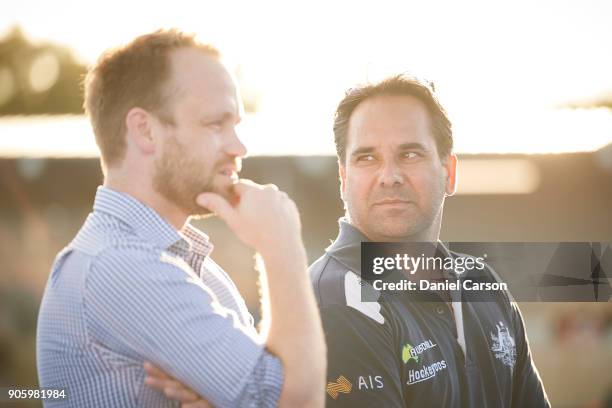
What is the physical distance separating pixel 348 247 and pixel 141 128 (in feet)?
2.40

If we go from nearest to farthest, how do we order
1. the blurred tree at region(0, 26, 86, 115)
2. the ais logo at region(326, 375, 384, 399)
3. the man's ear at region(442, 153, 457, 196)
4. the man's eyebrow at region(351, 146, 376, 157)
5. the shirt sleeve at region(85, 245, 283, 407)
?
the shirt sleeve at region(85, 245, 283, 407), the ais logo at region(326, 375, 384, 399), the man's eyebrow at region(351, 146, 376, 157), the man's ear at region(442, 153, 457, 196), the blurred tree at region(0, 26, 86, 115)

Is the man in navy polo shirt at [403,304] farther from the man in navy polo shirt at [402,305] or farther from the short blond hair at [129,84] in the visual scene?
the short blond hair at [129,84]

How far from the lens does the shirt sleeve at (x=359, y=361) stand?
1.67 meters

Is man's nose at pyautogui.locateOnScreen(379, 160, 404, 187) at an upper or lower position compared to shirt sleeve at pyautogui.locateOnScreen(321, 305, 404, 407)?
upper

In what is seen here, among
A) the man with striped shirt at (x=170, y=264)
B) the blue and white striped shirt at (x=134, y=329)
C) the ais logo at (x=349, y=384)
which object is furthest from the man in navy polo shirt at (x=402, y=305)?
the blue and white striped shirt at (x=134, y=329)

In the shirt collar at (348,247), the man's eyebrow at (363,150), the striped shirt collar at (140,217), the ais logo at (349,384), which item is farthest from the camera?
the man's eyebrow at (363,150)

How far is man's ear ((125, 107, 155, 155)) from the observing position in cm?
138

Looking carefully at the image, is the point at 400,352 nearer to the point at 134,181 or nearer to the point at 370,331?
the point at 370,331

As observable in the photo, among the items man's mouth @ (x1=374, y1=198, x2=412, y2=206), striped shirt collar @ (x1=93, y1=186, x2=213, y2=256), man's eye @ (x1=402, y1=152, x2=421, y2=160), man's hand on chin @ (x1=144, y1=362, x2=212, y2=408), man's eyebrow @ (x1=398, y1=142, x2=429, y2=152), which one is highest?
man's eyebrow @ (x1=398, y1=142, x2=429, y2=152)

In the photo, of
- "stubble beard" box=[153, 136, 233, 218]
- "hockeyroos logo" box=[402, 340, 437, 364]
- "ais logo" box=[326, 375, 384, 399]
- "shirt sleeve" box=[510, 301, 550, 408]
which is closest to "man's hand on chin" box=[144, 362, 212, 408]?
"stubble beard" box=[153, 136, 233, 218]

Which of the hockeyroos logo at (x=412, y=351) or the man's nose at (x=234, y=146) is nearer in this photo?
the man's nose at (x=234, y=146)

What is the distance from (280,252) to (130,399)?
0.35 m

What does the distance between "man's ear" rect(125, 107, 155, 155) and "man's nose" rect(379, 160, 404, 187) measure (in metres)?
0.79

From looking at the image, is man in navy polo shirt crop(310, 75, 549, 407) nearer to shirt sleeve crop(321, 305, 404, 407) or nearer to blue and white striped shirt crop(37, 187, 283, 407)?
shirt sleeve crop(321, 305, 404, 407)
